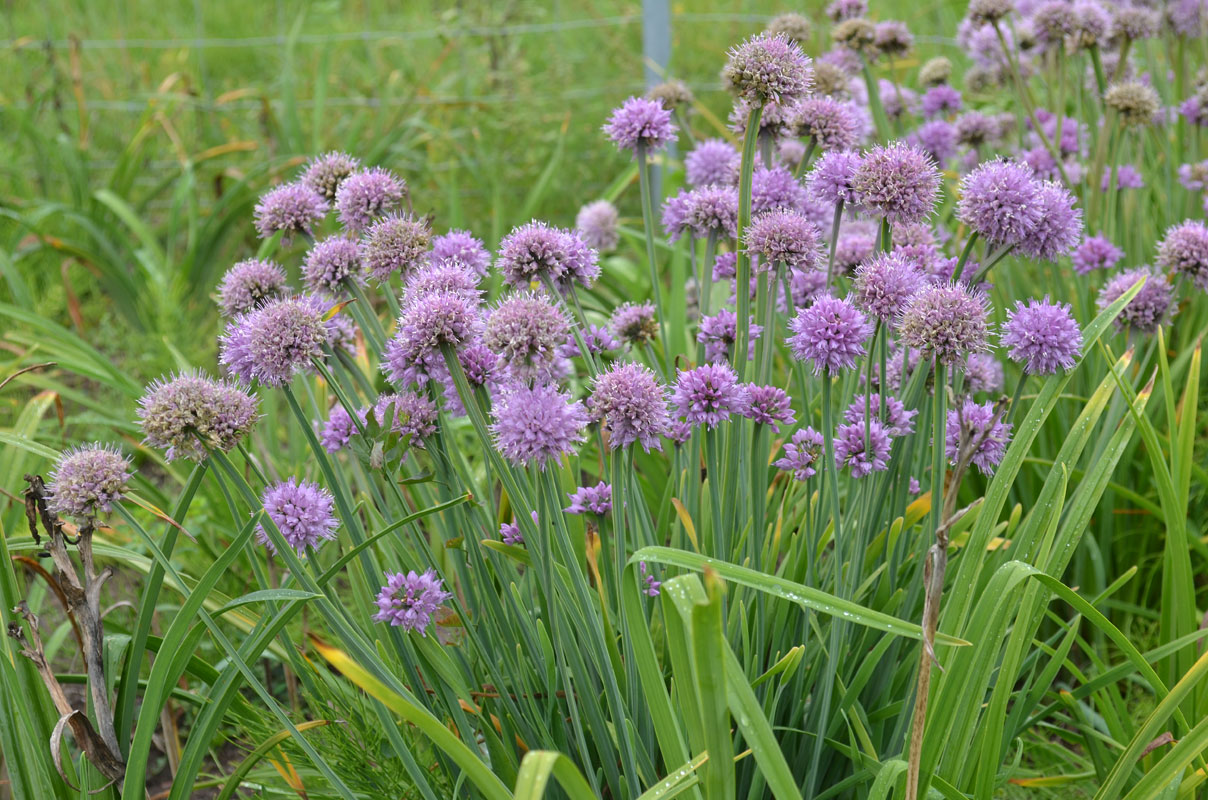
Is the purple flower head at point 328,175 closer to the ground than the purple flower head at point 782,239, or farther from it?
farther from it

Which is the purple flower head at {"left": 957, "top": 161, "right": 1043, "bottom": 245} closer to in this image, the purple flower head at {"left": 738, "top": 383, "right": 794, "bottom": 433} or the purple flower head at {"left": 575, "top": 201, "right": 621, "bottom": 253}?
A: the purple flower head at {"left": 738, "top": 383, "right": 794, "bottom": 433}

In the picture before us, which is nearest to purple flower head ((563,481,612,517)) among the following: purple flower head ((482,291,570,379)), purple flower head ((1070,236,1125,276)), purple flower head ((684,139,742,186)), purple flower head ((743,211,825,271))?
purple flower head ((482,291,570,379))

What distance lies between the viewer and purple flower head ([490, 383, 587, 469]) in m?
1.27

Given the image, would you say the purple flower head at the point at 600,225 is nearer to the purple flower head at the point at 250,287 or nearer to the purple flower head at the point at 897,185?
the purple flower head at the point at 250,287

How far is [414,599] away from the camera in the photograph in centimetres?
154

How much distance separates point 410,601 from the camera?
1.53 metres

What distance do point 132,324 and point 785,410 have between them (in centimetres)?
378

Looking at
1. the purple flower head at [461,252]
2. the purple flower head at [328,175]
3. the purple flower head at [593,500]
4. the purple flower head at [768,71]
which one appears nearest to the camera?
the purple flower head at [768,71]

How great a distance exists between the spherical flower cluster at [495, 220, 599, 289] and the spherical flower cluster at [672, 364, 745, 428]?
272 millimetres

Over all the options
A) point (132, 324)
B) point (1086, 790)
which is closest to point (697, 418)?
point (1086, 790)

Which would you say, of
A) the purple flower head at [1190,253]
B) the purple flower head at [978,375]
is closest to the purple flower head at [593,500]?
the purple flower head at [978,375]

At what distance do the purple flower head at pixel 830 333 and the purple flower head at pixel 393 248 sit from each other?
61 centimetres

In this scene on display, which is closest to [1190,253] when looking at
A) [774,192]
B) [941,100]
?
[774,192]

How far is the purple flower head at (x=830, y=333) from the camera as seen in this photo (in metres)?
1.42
